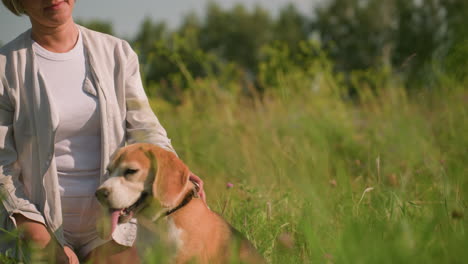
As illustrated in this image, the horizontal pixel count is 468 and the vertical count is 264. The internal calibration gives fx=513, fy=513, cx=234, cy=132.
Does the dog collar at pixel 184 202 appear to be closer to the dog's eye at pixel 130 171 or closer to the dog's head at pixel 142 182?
the dog's head at pixel 142 182

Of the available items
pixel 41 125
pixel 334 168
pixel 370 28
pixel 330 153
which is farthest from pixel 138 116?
pixel 370 28

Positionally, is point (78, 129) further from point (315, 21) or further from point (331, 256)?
point (315, 21)

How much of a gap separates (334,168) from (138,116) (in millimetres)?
2089

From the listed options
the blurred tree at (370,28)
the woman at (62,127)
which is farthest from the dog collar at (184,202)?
the blurred tree at (370,28)

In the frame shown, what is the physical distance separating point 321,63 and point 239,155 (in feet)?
7.75

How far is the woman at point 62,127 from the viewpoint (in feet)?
8.80

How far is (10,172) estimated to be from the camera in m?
2.74

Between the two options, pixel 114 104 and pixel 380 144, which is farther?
pixel 380 144

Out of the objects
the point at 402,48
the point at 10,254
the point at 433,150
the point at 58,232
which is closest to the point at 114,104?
the point at 58,232

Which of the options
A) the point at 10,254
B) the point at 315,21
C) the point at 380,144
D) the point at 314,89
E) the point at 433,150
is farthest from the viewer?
the point at 315,21

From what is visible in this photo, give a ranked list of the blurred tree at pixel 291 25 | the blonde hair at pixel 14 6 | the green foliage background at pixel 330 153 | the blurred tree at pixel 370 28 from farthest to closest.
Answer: the blurred tree at pixel 291 25
the blurred tree at pixel 370 28
the blonde hair at pixel 14 6
the green foliage background at pixel 330 153

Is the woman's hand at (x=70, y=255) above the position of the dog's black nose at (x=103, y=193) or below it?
below

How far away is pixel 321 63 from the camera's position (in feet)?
21.8

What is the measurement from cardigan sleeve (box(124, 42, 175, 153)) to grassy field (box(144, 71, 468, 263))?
0.58m
